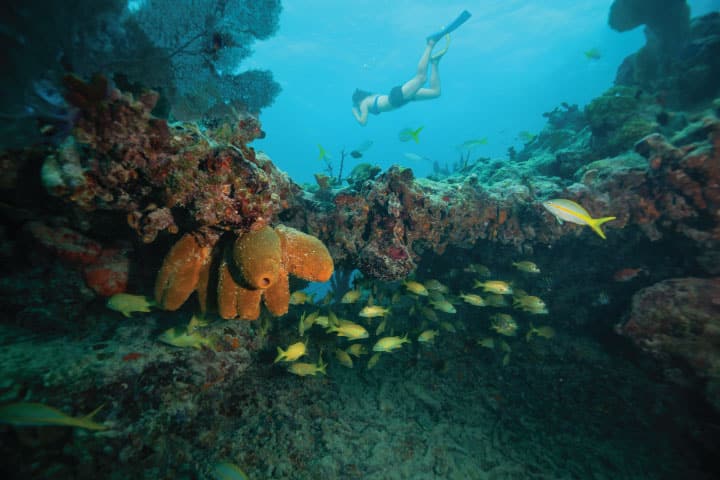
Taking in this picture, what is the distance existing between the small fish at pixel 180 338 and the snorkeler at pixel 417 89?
1802 centimetres

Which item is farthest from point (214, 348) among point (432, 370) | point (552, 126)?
point (552, 126)

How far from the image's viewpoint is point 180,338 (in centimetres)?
347

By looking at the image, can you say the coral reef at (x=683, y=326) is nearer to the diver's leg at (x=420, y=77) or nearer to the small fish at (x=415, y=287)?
the small fish at (x=415, y=287)

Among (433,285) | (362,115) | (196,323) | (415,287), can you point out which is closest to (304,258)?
(196,323)

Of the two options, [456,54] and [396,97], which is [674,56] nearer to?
[396,97]

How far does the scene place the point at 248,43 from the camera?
19.4ft

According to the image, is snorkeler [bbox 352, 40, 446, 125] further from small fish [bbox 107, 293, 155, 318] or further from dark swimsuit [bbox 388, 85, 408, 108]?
small fish [bbox 107, 293, 155, 318]

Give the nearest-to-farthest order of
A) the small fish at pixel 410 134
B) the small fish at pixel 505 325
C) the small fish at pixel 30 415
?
the small fish at pixel 30 415 < the small fish at pixel 505 325 < the small fish at pixel 410 134

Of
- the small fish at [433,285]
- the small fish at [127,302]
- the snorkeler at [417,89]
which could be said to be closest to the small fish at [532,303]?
the small fish at [433,285]

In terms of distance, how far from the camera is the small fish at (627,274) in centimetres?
627

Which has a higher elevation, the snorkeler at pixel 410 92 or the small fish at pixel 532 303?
the snorkeler at pixel 410 92

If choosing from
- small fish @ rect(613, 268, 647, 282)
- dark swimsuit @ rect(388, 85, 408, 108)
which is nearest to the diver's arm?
dark swimsuit @ rect(388, 85, 408, 108)

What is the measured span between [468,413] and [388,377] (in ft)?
4.59

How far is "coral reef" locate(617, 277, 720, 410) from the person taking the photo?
4633 mm
